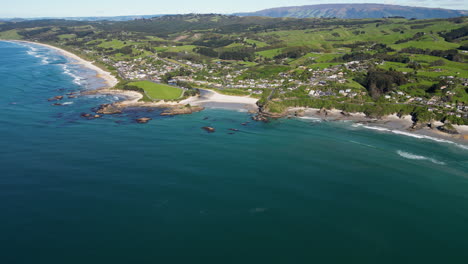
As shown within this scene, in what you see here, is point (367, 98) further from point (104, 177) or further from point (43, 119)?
point (43, 119)

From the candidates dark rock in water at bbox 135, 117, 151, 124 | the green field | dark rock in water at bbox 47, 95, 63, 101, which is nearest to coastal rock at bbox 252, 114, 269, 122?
dark rock in water at bbox 135, 117, 151, 124

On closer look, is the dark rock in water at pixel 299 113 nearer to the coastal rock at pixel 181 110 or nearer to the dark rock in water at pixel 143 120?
the coastal rock at pixel 181 110

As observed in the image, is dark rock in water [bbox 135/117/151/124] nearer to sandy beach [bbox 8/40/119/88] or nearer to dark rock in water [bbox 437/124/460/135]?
sandy beach [bbox 8/40/119/88]

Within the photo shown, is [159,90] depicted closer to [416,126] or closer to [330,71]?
[330,71]

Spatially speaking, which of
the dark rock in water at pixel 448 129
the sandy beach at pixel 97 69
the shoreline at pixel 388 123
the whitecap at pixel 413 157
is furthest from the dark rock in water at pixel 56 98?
the dark rock in water at pixel 448 129

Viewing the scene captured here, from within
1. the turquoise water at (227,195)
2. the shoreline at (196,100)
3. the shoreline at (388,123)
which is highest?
the shoreline at (196,100)

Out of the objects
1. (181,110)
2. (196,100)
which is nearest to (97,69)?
(196,100)
